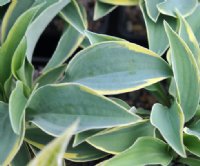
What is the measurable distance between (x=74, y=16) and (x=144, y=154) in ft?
1.21

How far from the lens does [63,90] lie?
690 millimetres

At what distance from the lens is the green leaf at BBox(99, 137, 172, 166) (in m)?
0.69

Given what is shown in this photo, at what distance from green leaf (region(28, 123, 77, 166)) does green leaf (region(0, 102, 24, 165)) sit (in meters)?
0.20

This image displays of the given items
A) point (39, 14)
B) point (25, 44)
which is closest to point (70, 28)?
point (39, 14)

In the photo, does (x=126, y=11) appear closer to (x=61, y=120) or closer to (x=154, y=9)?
(x=154, y=9)

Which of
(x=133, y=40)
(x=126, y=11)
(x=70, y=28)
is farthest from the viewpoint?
(x=126, y=11)

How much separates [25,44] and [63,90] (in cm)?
11

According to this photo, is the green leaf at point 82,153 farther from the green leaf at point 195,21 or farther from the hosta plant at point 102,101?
the green leaf at point 195,21

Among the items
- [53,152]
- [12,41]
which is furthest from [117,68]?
[53,152]

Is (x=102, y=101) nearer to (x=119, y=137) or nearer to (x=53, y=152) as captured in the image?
(x=119, y=137)

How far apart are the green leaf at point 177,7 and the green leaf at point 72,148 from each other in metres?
0.31

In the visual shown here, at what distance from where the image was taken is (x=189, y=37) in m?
0.78

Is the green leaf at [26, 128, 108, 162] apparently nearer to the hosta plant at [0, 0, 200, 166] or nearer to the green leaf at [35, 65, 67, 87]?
the hosta plant at [0, 0, 200, 166]

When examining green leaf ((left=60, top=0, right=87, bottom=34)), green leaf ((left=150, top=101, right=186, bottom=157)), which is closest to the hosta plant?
green leaf ((left=150, top=101, right=186, bottom=157))
